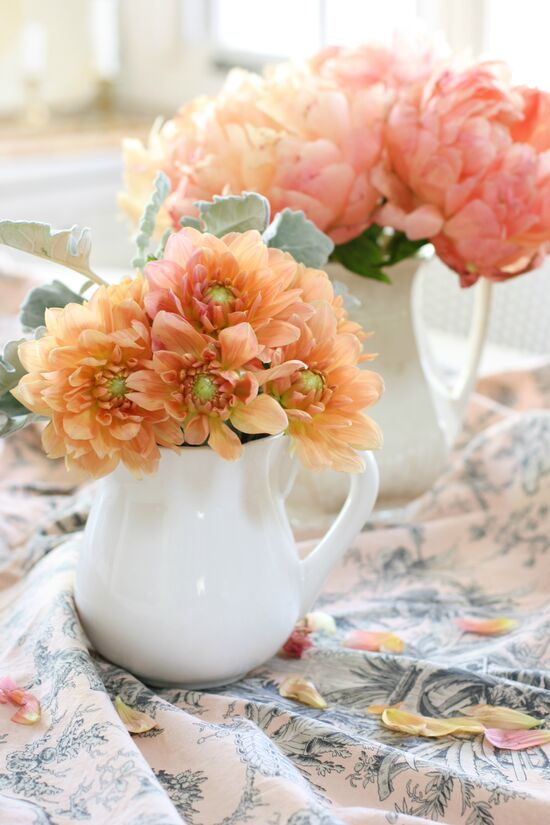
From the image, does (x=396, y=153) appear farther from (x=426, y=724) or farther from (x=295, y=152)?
(x=426, y=724)

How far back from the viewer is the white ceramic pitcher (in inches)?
26.8

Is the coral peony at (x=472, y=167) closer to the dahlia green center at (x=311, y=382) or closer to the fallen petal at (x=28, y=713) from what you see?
the dahlia green center at (x=311, y=382)

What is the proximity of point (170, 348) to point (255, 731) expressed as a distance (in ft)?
0.72

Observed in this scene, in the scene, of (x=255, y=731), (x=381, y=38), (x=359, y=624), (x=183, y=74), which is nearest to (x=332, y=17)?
(x=183, y=74)

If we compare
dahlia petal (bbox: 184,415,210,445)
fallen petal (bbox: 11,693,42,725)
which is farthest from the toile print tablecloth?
dahlia petal (bbox: 184,415,210,445)

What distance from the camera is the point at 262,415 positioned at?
0.61 m

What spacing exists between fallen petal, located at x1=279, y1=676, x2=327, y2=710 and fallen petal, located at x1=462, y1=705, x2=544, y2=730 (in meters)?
0.09

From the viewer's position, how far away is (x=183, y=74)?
9.66 feet

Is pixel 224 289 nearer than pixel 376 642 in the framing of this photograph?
Yes

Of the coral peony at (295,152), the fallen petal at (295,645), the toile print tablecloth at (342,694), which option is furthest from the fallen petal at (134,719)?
the coral peony at (295,152)

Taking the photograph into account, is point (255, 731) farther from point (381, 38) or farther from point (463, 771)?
point (381, 38)

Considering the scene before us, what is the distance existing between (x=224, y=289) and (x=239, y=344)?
0.04 m

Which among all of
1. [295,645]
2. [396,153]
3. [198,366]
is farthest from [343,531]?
[396,153]

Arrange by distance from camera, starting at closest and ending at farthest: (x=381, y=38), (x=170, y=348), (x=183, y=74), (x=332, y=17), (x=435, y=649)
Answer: (x=170, y=348) → (x=435, y=649) → (x=381, y=38) → (x=332, y=17) → (x=183, y=74)
